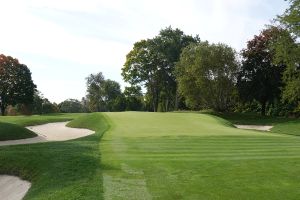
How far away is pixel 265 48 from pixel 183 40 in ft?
75.6

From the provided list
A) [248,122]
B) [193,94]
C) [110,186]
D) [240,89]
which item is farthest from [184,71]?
[110,186]

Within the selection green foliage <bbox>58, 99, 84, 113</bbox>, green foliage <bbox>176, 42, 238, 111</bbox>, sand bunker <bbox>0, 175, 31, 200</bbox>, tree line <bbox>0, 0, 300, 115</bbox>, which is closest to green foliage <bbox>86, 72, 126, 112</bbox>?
green foliage <bbox>58, 99, 84, 113</bbox>

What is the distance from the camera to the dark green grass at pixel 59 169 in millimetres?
11883

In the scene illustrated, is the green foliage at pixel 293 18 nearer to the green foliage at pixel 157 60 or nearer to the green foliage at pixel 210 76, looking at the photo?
the green foliage at pixel 210 76

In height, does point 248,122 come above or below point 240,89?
below

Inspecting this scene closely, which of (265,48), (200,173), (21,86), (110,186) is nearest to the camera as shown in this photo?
(110,186)

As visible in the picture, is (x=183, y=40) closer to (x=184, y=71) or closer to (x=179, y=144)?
(x=184, y=71)

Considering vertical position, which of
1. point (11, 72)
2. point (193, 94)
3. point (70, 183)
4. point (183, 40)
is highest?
point (183, 40)

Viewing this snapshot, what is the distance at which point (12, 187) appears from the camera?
14.9 metres

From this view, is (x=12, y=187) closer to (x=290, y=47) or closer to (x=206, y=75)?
(x=290, y=47)

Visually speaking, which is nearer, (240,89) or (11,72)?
(240,89)

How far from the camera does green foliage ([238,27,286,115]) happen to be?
5812 cm

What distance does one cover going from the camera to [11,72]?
80438mm

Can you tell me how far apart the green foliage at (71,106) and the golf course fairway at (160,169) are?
344 ft
